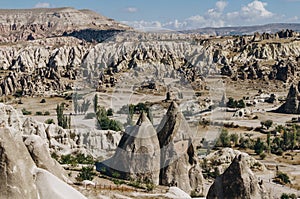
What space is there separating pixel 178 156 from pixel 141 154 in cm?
196

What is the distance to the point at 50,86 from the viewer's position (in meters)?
93.3

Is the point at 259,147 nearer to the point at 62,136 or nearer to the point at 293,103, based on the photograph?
the point at 293,103

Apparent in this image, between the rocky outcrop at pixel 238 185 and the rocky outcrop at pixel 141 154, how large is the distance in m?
6.25

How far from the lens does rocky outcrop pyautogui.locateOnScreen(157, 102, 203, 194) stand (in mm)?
22078

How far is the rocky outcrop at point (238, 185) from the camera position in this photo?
15.3m

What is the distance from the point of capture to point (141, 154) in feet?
70.4

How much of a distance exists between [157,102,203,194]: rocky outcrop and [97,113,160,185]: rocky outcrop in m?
0.50

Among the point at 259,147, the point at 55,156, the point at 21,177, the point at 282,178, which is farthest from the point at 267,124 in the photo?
the point at 21,177

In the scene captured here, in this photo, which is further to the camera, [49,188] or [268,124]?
[268,124]

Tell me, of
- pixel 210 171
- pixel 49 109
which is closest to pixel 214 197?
pixel 210 171

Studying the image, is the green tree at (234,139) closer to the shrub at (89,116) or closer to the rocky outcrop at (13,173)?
the shrub at (89,116)

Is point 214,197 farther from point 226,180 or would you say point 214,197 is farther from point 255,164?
point 255,164

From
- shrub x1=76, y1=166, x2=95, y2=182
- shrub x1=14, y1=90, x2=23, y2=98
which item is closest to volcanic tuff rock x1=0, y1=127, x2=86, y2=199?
shrub x1=76, y1=166, x2=95, y2=182

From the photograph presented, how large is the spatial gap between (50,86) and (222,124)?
4462 cm
